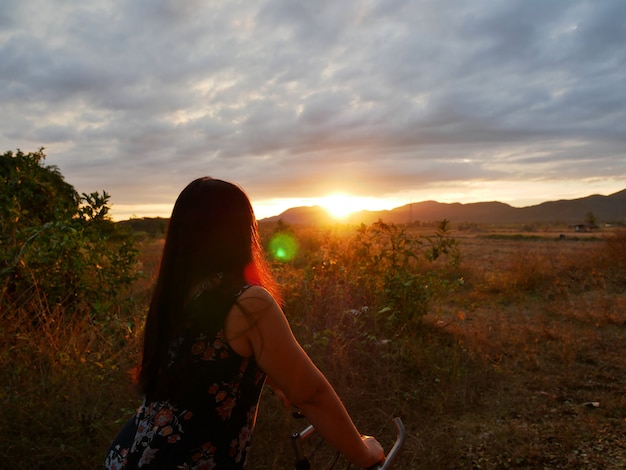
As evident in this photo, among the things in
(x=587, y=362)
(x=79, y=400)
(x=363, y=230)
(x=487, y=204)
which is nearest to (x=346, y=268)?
(x=363, y=230)

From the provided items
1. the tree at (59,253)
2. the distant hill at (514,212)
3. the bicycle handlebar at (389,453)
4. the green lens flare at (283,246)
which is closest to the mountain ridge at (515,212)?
the distant hill at (514,212)

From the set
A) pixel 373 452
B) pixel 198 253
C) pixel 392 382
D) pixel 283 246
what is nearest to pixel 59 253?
pixel 392 382

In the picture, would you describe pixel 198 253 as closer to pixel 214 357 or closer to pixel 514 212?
pixel 214 357

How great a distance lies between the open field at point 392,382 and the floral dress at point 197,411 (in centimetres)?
216

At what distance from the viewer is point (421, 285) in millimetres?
5480

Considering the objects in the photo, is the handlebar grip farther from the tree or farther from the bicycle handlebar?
the tree

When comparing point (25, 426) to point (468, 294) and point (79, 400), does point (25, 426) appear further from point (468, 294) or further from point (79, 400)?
point (468, 294)

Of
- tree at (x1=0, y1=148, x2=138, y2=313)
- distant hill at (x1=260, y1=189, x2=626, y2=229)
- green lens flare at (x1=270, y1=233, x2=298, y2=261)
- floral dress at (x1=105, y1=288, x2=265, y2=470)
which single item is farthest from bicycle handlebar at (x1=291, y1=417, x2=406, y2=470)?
distant hill at (x1=260, y1=189, x2=626, y2=229)

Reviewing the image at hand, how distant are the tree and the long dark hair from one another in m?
3.48

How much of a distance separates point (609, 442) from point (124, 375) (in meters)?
3.92

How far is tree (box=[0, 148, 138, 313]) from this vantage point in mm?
4656

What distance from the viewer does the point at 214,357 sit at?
52.4 inches

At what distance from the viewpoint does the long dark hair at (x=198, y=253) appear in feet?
4.55

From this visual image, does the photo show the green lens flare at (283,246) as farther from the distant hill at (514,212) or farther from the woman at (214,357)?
the distant hill at (514,212)
